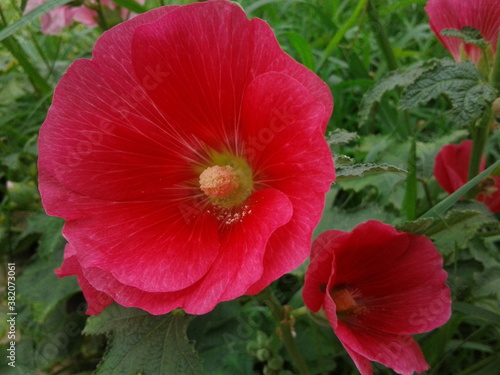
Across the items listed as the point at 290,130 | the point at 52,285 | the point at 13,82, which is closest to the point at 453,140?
the point at 290,130

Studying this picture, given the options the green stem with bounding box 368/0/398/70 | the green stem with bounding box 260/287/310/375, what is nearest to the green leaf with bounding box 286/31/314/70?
the green stem with bounding box 368/0/398/70

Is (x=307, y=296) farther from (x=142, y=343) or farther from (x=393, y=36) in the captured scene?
(x=393, y=36)

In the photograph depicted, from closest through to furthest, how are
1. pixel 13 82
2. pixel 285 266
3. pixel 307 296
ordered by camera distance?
pixel 285 266 < pixel 307 296 < pixel 13 82

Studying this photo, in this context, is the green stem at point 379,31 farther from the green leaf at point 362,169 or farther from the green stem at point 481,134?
the green leaf at point 362,169

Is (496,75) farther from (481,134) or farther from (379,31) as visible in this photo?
(379,31)

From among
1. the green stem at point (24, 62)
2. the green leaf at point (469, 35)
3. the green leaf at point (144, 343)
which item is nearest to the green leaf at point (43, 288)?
the green leaf at point (144, 343)

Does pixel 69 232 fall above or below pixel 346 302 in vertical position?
above
